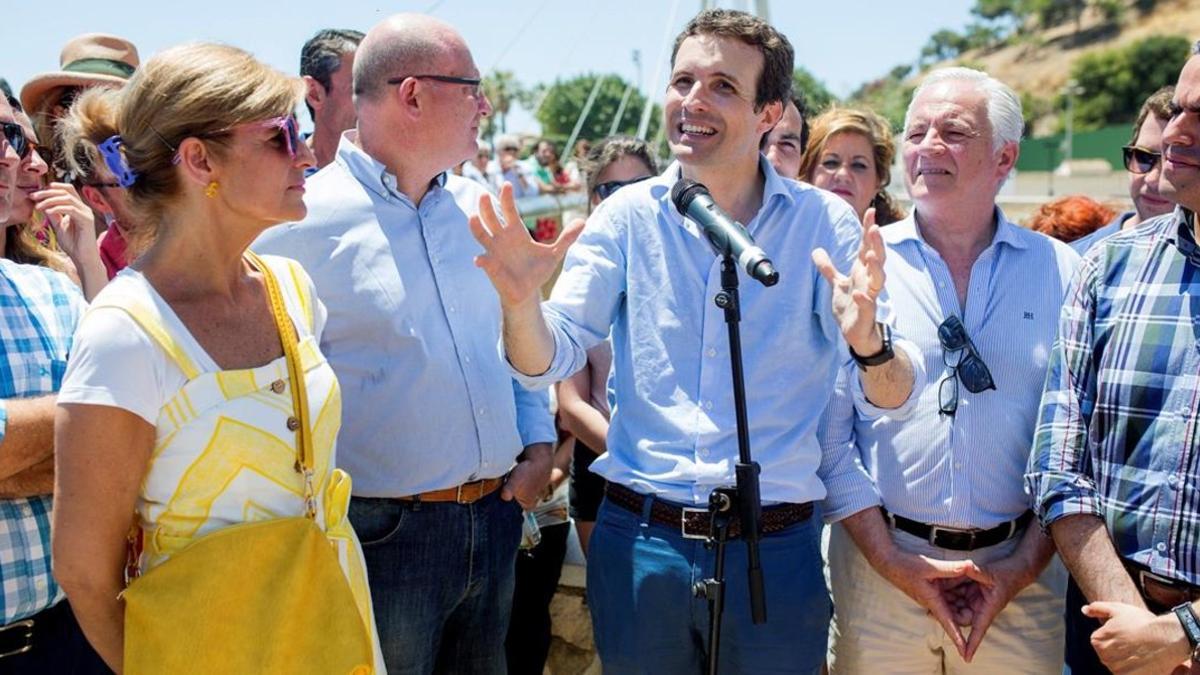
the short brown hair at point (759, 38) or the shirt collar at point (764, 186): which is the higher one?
the short brown hair at point (759, 38)

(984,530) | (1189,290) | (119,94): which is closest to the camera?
(119,94)

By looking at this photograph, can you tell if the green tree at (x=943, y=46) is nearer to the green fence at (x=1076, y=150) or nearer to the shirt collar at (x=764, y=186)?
the green fence at (x=1076, y=150)

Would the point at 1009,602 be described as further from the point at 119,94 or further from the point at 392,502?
the point at 119,94

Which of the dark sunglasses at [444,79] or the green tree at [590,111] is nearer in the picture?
A: the dark sunglasses at [444,79]

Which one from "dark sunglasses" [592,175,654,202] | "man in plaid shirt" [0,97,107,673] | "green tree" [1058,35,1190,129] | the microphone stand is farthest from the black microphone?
"green tree" [1058,35,1190,129]

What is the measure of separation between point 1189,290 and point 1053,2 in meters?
116

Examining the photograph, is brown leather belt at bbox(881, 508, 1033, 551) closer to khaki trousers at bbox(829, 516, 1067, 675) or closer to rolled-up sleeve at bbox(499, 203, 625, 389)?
khaki trousers at bbox(829, 516, 1067, 675)

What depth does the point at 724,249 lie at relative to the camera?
2.42m

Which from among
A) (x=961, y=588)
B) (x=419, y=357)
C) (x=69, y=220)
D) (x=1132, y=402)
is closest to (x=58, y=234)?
(x=69, y=220)

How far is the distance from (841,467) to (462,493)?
3.54 ft

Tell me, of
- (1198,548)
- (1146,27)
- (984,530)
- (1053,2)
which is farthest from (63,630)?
(1053,2)

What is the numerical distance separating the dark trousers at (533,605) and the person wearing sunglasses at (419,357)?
26.0 inches

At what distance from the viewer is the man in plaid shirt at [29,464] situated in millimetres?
2184

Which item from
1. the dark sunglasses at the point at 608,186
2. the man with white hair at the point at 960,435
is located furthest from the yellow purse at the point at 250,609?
the dark sunglasses at the point at 608,186
